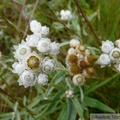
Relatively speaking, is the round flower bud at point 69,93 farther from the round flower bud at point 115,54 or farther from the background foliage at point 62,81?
the round flower bud at point 115,54

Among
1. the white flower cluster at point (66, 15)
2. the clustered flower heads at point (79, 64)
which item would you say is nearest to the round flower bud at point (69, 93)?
the clustered flower heads at point (79, 64)

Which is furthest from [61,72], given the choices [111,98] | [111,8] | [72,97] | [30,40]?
[111,8]

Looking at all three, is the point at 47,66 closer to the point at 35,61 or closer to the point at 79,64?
the point at 35,61

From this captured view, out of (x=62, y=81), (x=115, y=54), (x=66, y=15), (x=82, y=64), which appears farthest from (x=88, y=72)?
(x=66, y=15)

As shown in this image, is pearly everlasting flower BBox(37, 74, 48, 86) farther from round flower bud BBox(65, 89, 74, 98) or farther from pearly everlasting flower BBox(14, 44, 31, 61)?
round flower bud BBox(65, 89, 74, 98)

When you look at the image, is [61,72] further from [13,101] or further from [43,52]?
[13,101]

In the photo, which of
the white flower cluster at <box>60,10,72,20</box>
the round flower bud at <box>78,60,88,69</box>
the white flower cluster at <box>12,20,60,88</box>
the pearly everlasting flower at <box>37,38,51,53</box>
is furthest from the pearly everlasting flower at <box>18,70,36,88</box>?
the white flower cluster at <box>60,10,72,20</box>

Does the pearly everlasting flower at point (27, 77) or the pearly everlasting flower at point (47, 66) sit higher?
the pearly everlasting flower at point (47, 66)
